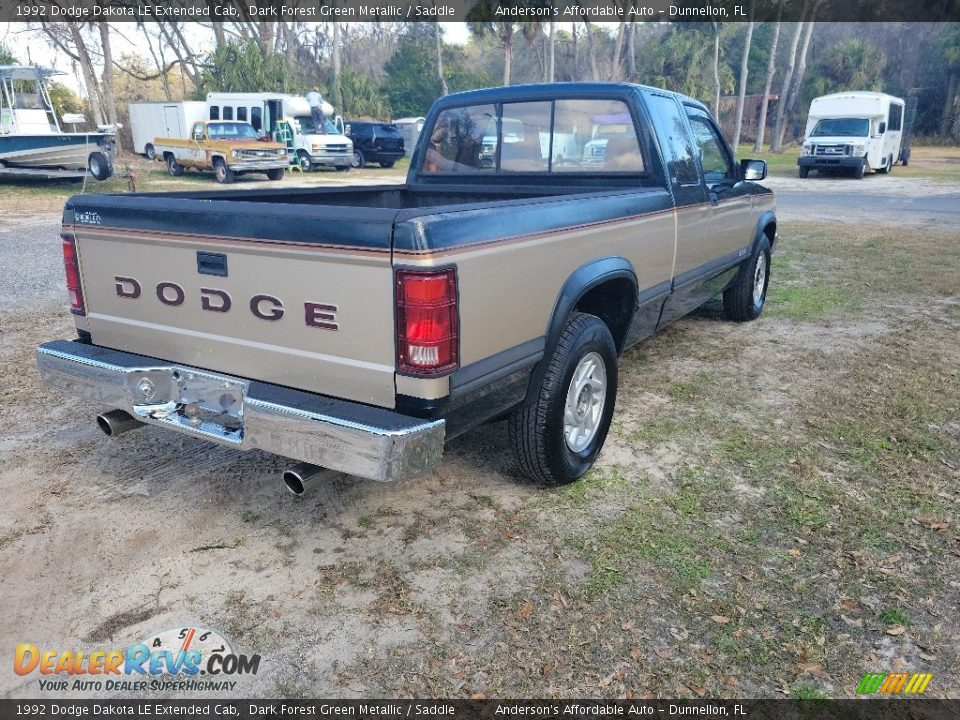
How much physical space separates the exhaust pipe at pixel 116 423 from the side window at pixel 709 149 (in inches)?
152

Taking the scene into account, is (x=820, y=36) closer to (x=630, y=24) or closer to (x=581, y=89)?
(x=630, y=24)

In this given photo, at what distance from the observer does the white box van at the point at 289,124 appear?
26328 millimetres

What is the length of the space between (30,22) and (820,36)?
55.8m

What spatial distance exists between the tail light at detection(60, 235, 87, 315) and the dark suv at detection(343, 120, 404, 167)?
27415 mm

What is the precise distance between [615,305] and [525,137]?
4.56ft

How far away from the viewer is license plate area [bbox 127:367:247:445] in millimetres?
2961

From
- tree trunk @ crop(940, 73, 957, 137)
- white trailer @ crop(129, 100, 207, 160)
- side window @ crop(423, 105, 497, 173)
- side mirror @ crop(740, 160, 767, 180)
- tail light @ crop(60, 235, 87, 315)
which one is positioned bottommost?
tail light @ crop(60, 235, 87, 315)

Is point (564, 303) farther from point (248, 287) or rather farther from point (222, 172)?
point (222, 172)

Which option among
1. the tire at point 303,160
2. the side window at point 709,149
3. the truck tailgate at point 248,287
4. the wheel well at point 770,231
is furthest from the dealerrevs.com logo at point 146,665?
the tire at point 303,160

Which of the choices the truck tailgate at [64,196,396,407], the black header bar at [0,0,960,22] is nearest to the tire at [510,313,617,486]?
the truck tailgate at [64,196,396,407]

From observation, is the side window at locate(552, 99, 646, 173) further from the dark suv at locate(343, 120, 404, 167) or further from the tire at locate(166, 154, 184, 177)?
Answer: the dark suv at locate(343, 120, 404, 167)

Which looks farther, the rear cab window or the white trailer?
the white trailer

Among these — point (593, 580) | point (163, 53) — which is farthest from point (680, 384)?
point (163, 53)

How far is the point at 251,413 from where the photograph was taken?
9.22 ft
